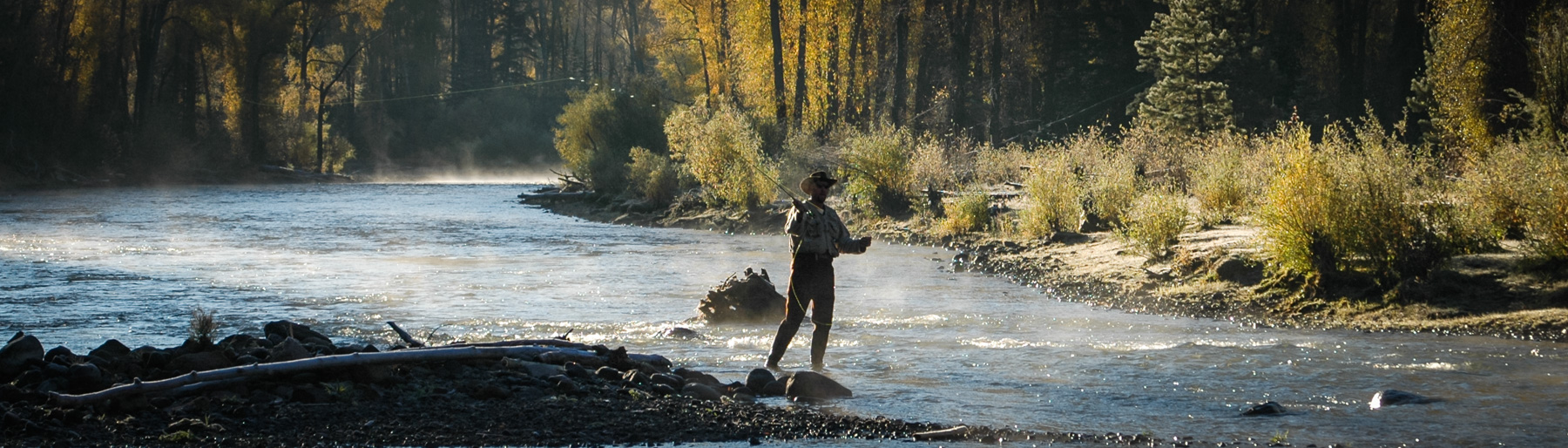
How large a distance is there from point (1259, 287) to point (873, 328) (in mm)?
4431

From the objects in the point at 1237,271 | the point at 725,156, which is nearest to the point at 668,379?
the point at 1237,271

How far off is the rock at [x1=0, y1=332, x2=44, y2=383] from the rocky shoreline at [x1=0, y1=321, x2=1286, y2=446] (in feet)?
0.03

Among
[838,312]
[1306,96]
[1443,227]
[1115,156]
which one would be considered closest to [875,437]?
[838,312]

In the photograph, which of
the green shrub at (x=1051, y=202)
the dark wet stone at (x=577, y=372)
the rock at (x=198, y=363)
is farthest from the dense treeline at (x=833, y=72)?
the rock at (x=198, y=363)

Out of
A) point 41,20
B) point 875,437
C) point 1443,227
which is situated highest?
point 41,20

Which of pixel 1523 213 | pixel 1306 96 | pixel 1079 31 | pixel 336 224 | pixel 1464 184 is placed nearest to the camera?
pixel 1523 213

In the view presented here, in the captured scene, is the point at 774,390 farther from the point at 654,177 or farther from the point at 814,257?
the point at 654,177

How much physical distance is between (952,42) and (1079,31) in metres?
4.40

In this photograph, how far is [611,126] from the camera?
47.8m

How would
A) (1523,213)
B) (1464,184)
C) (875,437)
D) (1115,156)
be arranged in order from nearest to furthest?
1. (875,437)
2. (1523,213)
3. (1464,184)
4. (1115,156)

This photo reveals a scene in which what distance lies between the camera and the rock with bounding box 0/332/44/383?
8.96 meters

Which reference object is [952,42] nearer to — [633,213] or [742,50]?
[742,50]

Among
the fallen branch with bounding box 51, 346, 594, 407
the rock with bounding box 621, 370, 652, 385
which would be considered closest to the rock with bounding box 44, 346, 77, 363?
the fallen branch with bounding box 51, 346, 594, 407

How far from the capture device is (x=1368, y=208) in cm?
1375
